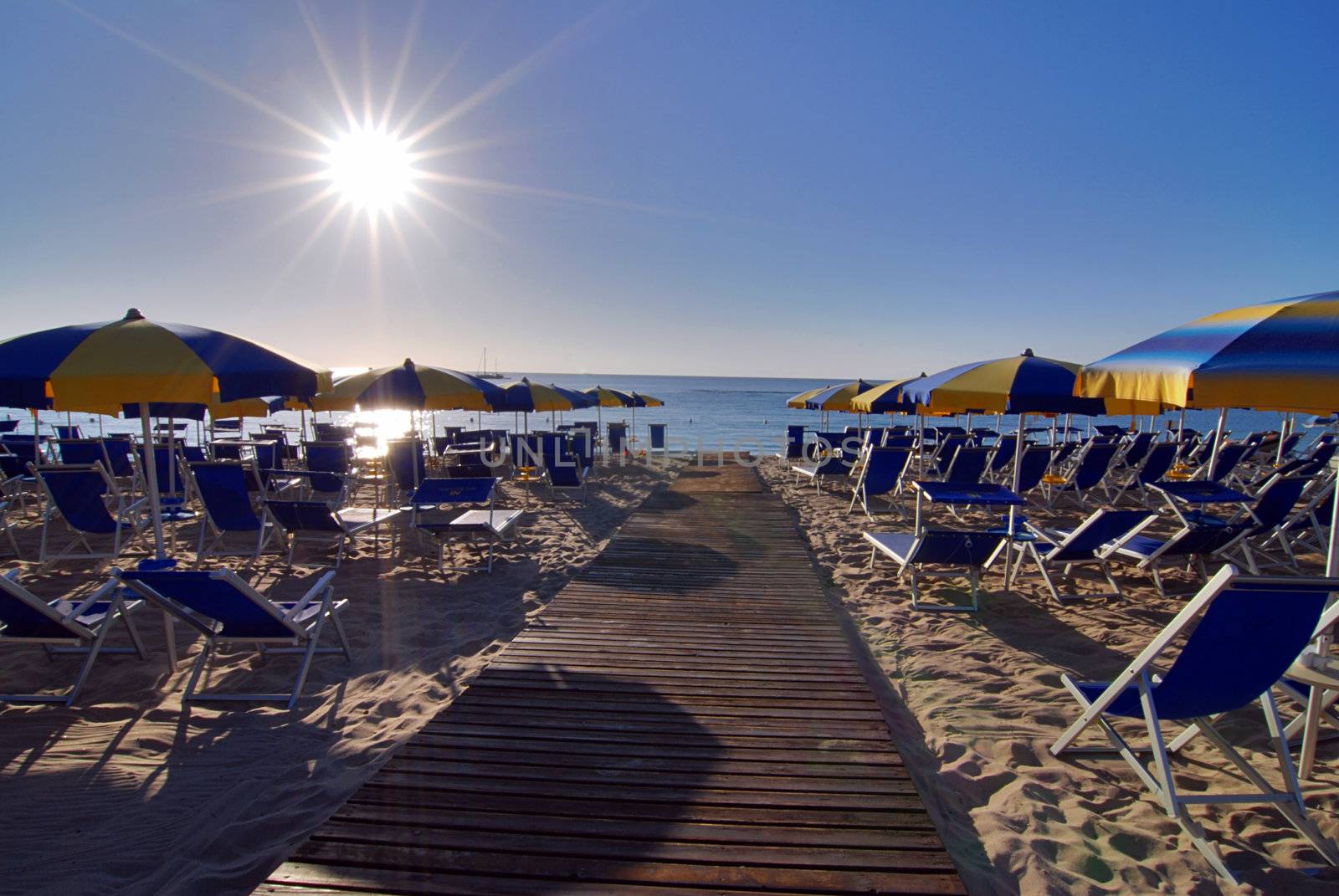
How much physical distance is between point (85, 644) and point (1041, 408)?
640 centimetres

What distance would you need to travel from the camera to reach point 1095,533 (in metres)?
4.76

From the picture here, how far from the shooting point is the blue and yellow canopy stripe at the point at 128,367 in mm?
3012

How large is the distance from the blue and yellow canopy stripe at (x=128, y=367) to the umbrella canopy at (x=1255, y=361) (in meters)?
4.28

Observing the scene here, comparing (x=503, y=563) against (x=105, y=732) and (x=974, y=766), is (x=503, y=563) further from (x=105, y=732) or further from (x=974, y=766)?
(x=974, y=766)

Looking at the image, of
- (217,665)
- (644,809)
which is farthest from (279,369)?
(644,809)

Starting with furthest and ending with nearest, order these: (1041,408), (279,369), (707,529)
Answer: (707,529)
(1041,408)
(279,369)

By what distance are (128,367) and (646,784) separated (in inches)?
123

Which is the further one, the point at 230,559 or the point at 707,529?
the point at 707,529

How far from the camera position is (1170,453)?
28.2 ft

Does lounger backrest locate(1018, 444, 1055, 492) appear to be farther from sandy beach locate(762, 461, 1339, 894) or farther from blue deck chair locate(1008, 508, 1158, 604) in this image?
sandy beach locate(762, 461, 1339, 894)

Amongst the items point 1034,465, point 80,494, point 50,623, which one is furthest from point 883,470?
point 80,494

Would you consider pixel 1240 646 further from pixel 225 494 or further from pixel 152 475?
pixel 225 494

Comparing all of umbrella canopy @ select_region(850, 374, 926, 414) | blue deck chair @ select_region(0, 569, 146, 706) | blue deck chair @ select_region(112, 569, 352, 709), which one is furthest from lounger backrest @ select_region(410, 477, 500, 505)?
umbrella canopy @ select_region(850, 374, 926, 414)

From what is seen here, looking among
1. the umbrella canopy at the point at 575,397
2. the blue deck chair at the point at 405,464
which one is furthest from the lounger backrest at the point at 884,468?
the blue deck chair at the point at 405,464
